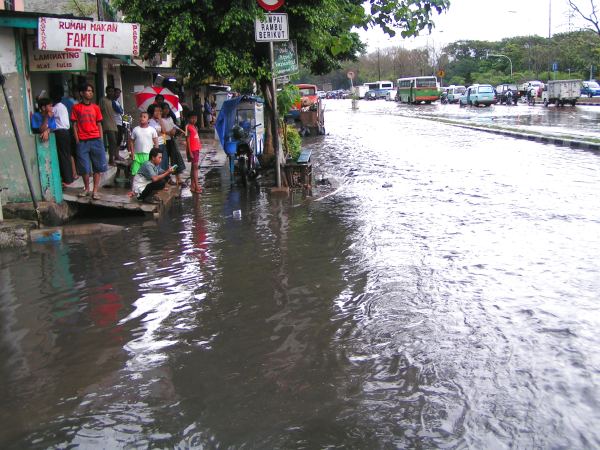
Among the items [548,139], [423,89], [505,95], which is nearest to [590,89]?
[505,95]

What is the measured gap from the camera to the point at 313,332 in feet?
17.3

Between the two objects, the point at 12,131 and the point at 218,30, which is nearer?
the point at 12,131

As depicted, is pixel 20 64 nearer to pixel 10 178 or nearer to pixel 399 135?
pixel 10 178

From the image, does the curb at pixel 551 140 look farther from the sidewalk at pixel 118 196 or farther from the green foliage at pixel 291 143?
the sidewalk at pixel 118 196

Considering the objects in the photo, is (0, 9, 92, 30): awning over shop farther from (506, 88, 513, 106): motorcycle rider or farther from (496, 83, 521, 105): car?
(496, 83, 521, 105): car

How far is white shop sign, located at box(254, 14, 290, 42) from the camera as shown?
1157cm

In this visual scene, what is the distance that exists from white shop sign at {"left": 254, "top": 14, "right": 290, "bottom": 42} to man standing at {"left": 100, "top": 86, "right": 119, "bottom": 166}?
3469 mm

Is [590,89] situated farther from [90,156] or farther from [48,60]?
[48,60]

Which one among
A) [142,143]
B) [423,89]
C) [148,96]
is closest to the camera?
[142,143]

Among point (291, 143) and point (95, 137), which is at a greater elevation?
point (95, 137)

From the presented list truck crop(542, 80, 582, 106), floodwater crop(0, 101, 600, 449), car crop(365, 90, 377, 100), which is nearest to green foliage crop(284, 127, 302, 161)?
floodwater crop(0, 101, 600, 449)

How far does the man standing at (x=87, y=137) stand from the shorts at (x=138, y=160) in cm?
102

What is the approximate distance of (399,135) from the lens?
26406 mm

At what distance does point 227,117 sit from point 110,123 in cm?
294
